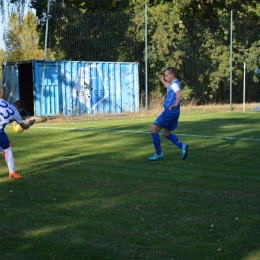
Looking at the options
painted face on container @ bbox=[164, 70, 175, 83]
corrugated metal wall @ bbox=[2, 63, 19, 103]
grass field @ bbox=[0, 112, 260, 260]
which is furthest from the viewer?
corrugated metal wall @ bbox=[2, 63, 19, 103]

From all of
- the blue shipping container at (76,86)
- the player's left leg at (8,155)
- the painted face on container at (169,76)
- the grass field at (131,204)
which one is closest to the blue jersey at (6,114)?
the player's left leg at (8,155)

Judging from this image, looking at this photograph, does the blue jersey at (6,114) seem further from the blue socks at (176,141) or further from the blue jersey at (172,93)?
the blue socks at (176,141)

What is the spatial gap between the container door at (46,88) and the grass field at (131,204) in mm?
12266

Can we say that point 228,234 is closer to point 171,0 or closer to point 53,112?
point 53,112

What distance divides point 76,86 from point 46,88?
172 centimetres

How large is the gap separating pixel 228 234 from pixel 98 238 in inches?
50.5

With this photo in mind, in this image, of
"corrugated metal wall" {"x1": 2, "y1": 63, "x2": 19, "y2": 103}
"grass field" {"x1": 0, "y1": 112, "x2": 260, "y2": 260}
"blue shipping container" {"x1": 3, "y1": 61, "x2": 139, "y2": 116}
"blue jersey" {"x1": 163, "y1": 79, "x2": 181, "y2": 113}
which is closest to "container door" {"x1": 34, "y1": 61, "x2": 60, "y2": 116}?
"blue shipping container" {"x1": 3, "y1": 61, "x2": 139, "y2": 116}

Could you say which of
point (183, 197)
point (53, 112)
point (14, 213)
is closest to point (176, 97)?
point (183, 197)

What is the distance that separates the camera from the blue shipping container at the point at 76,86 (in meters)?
25.6

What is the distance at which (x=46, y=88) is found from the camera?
84.5ft

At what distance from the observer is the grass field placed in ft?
17.7

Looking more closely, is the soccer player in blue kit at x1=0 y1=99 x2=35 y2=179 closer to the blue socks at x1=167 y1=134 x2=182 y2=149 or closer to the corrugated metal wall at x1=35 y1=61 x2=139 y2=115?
the blue socks at x1=167 y1=134 x2=182 y2=149

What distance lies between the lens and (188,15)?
38.6 m

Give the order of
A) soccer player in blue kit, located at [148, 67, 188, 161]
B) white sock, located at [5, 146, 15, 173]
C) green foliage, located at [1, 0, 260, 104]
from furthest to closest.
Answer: green foliage, located at [1, 0, 260, 104] < soccer player in blue kit, located at [148, 67, 188, 161] < white sock, located at [5, 146, 15, 173]
